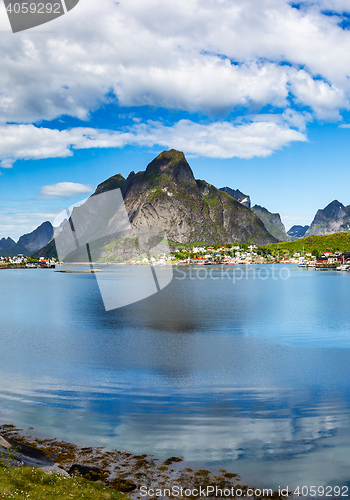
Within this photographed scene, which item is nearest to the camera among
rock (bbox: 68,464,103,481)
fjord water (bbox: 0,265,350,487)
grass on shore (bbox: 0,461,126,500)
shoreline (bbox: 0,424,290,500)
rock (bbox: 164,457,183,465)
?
grass on shore (bbox: 0,461,126,500)

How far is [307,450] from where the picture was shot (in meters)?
14.2

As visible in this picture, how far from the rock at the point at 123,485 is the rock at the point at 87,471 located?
0.58 m

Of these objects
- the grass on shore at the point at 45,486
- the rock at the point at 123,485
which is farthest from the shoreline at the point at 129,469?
→ the grass on shore at the point at 45,486

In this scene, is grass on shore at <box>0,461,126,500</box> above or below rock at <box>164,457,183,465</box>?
above

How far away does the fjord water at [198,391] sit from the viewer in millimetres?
14203

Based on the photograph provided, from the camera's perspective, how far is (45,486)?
10.6 meters

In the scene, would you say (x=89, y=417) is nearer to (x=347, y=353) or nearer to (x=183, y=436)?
(x=183, y=436)

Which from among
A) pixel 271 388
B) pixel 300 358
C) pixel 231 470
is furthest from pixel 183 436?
pixel 300 358

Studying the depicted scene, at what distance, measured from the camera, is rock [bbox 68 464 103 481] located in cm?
1206

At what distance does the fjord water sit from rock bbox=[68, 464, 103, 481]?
205 cm

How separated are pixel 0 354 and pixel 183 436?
2142 centimetres
